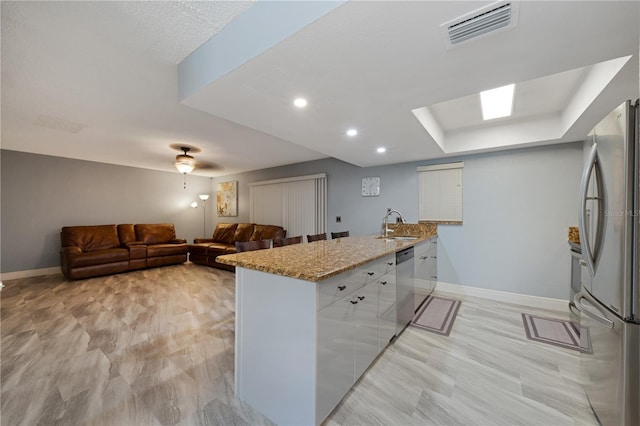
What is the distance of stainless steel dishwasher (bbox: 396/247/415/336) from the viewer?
2.22m

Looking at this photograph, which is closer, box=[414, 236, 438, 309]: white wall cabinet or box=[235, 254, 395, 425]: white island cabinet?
box=[235, 254, 395, 425]: white island cabinet

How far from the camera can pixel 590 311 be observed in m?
1.40

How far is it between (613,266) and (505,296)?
2.44m

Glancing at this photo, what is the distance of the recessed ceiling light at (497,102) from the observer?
2412 millimetres

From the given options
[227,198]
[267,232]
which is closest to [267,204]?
[267,232]

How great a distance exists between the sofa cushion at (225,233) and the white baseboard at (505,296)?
474 centimetres

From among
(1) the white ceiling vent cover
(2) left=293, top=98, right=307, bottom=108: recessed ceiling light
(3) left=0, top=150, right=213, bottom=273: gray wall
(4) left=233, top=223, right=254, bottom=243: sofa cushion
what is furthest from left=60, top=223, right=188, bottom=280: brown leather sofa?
(1) the white ceiling vent cover

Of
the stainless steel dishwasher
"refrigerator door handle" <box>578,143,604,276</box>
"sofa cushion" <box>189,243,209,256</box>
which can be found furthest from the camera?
"sofa cushion" <box>189,243,209,256</box>

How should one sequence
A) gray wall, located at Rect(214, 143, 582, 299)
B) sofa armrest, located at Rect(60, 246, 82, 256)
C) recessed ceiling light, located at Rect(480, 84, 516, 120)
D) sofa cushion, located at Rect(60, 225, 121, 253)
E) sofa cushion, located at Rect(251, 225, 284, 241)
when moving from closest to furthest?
recessed ceiling light, located at Rect(480, 84, 516, 120) < gray wall, located at Rect(214, 143, 582, 299) < sofa armrest, located at Rect(60, 246, 82, 256) < sofa cushion, located at Rect(60, 225, 121, 253) < sofa cushion, located at Rect(251, 225, 284, 241)

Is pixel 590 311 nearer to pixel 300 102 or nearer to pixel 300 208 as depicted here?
pixel 300 102

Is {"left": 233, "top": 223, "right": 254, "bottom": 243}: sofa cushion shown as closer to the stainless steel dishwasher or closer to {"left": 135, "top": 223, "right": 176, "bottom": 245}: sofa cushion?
{"left": 135, "top": 223, "right": 176, "bottom": 245}: sofa cushion

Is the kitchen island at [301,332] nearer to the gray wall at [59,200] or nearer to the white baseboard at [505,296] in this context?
the white baseboard at [505,296]

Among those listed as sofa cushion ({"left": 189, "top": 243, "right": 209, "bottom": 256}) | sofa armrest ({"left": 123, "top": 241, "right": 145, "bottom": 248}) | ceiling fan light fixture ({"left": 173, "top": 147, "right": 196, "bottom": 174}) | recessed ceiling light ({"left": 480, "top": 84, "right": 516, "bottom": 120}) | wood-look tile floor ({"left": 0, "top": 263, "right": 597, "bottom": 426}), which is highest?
recessed ceiling light ({"left": 480, "top": 84, "right": 516, "bottom": 120})

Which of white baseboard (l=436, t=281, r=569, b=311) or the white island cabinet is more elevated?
the white island cabinet
